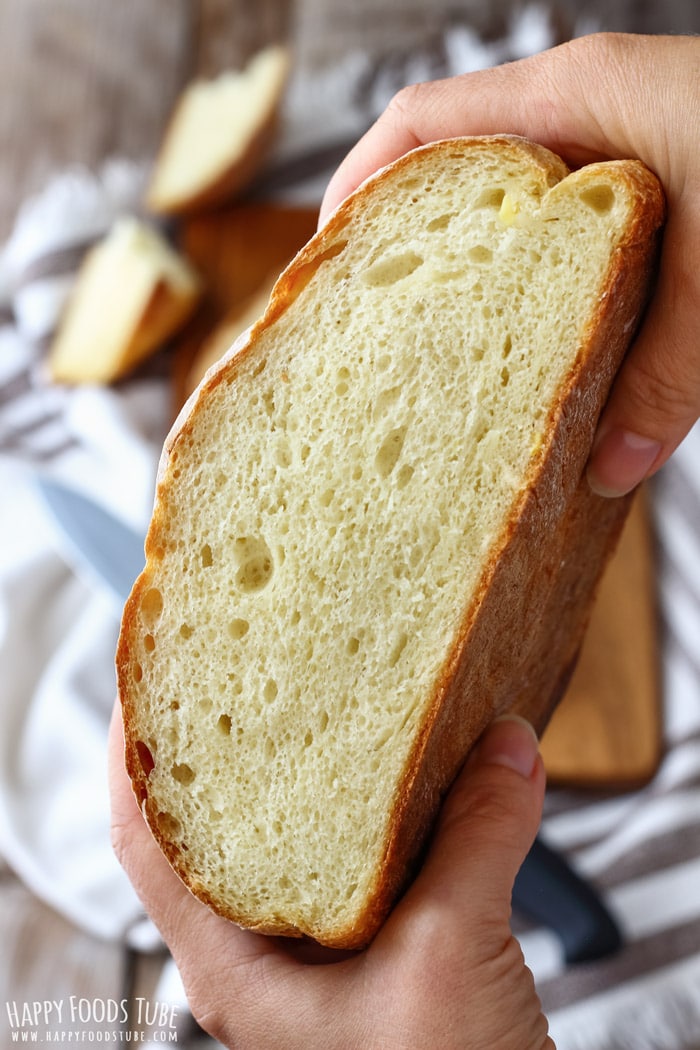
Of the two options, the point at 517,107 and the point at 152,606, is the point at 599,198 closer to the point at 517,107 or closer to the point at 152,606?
the point at 517,107

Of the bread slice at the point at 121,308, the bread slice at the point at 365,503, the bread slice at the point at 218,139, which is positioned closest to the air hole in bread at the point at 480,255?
the bread slice at the point at 365,503

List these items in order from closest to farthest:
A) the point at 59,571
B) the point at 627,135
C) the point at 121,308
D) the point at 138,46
→ the point at 627,135
the point at 59,571
the point at 121,308
the point at 138,46

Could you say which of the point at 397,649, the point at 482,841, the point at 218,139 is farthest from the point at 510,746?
the point at 218,139

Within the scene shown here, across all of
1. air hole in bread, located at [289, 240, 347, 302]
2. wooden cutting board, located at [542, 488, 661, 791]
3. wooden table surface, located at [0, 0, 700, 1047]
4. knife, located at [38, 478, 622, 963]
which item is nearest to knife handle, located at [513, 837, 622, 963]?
knife, located at [38, 478, 622, 963]

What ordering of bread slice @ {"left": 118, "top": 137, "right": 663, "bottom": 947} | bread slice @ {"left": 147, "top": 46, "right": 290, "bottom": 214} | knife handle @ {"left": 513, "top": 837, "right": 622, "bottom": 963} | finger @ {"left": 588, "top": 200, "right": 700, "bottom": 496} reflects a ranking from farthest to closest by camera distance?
bread slice @ {"left": 147, "top": 46, "right": 290, "bottom": 214}
knife handle @ {"left": 513, "top": 837, "right": 622, "bottom": 963}
finger @ {"left": 588, "top": 200, "right": 700, "bottom": 496}
bread slice @ {"left": 118, "top": 137, "right": 663, "bottom": 947}

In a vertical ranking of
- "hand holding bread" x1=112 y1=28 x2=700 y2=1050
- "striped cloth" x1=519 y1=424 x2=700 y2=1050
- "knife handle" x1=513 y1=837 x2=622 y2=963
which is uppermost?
"hand holding bread" x1=112 y1=28 x2=700 y2=1050

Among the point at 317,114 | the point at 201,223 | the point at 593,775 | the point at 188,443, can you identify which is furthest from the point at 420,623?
the point at 317,114

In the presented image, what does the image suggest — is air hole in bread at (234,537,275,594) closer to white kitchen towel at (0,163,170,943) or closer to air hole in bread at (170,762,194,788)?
air hole in bread at (170,762,194,788)
